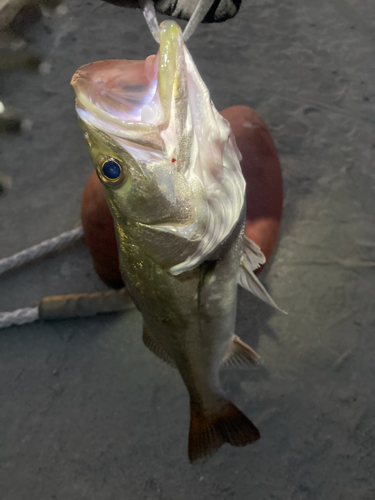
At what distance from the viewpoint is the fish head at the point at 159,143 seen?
0.55 metres

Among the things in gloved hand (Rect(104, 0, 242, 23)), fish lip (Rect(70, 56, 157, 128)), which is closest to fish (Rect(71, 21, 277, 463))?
fish lip (Rect(70, 56, 157, 128))

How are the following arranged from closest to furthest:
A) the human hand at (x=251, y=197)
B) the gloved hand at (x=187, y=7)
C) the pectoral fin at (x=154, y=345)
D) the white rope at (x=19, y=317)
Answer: the gloved hand at (x=187, y=7), the pectoral fin at (x=154, y=345), the human hand at (x=251, y=197), the white rope at (x=19, y=317)

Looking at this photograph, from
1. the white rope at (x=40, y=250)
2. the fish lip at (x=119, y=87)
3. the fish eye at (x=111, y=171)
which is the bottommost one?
the white rope at (x=40, y=250)

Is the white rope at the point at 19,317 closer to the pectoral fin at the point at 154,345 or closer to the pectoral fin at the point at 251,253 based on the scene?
the pectoral fin at the point at 154,345

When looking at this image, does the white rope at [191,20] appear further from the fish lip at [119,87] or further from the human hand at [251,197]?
the human hand at [251,197]

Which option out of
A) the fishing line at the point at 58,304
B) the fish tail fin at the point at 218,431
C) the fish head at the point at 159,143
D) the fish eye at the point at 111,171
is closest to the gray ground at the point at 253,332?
the fishing line at the point at 58,304

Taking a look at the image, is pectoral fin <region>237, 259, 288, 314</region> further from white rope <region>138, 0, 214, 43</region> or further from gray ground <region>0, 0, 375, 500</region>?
gray ground <region>0, 0, 375, 500</region>

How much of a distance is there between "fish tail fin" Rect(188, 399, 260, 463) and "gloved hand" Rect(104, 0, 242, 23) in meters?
0.93

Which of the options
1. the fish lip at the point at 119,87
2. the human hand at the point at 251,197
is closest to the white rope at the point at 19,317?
the human hand at the point at 251,197

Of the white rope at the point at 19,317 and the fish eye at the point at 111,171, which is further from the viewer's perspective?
the white rope at the point at 19,317

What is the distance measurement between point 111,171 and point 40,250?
3.28ft

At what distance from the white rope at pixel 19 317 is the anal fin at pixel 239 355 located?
2.69 feet

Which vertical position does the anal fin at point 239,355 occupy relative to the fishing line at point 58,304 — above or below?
above

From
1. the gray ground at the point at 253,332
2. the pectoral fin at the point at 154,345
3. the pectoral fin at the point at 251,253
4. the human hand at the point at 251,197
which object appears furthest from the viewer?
the gray ground at the point at 253,332
